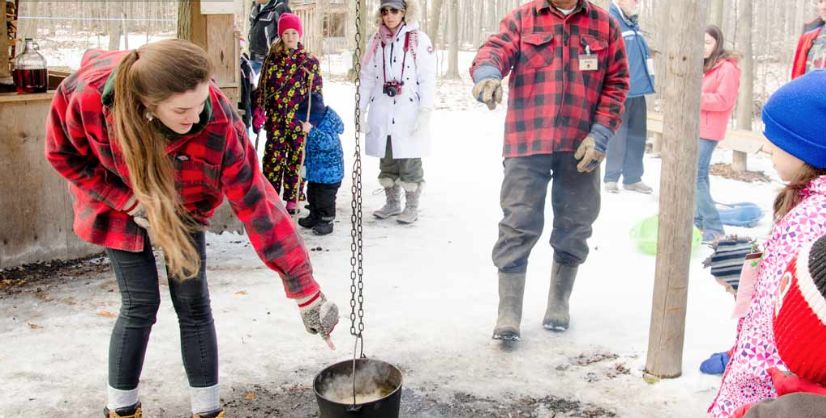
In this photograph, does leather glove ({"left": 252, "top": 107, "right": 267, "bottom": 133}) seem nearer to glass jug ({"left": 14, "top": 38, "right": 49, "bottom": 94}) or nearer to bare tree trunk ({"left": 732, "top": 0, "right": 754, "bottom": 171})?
glass jug ({"left": 14, "top": 38, "right": 49, "bottom": 94})

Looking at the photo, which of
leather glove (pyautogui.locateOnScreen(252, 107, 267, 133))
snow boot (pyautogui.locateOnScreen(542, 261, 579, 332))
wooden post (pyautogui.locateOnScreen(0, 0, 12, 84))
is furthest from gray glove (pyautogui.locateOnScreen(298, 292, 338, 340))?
wooden post (pyautogui.locateOnScreen(0, 0, 12, 84))

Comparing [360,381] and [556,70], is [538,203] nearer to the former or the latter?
[556,70]

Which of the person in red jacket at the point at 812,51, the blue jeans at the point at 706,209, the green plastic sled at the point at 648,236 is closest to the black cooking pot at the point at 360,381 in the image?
the green plastic sled at the point at 648,236

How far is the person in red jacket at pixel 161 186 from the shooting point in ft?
8.42

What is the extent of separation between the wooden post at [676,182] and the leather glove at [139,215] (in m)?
2.17

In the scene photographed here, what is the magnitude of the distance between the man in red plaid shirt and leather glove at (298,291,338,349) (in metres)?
1.53

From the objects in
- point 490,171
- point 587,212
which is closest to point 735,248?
point 587,212

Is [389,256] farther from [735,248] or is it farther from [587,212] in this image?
[735,248]

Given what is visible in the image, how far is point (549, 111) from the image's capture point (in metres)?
4.12

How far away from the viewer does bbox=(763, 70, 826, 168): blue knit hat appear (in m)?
2.07

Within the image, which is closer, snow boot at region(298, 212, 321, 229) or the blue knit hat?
the blue knit hat

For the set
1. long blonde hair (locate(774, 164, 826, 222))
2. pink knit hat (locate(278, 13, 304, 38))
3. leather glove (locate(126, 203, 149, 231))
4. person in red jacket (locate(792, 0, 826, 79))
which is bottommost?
leather glove (locate(126, 203, 149, 231))

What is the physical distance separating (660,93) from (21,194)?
951 cm

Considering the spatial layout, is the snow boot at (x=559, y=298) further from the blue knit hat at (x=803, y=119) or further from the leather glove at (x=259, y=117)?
the leather glove at (x=259, y=117)
